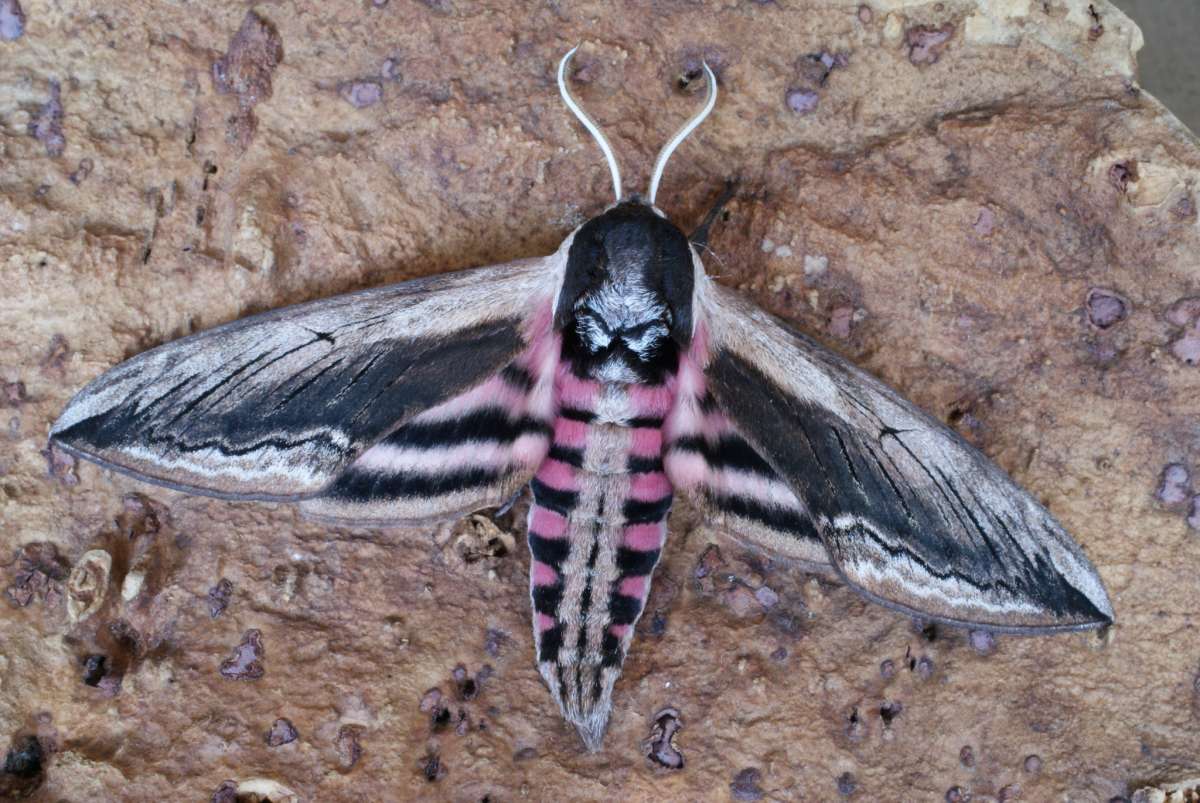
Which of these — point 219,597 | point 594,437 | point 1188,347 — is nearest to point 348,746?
point 219,597

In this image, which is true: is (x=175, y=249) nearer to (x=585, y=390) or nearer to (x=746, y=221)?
(x=585, y=390)

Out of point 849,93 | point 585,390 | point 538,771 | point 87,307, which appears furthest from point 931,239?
point 87,307

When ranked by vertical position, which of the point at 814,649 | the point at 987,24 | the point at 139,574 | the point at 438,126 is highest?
the point at 987,24

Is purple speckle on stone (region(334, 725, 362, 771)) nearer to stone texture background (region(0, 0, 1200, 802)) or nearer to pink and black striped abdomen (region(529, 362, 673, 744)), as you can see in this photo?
stone texture background (region(0, 0, 1200, 802))

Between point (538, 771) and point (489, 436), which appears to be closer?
point (538, 771)

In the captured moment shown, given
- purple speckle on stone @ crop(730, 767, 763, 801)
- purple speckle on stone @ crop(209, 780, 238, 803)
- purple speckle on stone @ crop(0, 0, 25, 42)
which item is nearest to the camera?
purple speckle on stone @ crop(209, 780, 238, 803)

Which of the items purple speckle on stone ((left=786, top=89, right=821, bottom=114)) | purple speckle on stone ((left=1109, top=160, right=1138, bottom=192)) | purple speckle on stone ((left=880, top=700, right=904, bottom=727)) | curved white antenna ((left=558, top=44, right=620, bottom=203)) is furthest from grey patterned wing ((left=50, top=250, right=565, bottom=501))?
purple speckle on stone ((left=1109, top=160, right=1138, bottom=192))

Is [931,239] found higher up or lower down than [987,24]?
lower down
